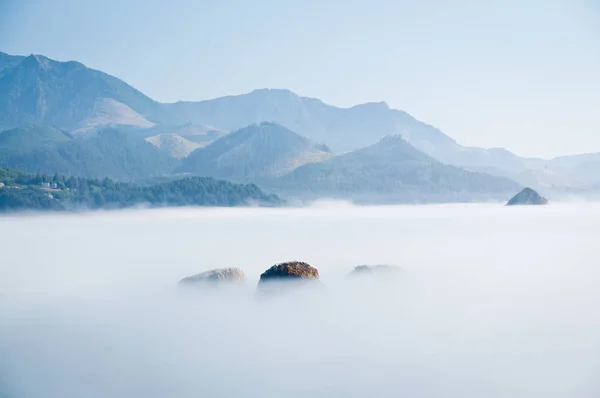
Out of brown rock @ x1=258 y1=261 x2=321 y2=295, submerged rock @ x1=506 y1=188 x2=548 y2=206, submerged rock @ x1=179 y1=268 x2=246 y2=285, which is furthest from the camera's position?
submerged rock @ x1=506 y1=188 x2=548 y2=206

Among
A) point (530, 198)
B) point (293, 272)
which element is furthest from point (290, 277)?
point (530, 198)

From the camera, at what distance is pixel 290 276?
30219 mm

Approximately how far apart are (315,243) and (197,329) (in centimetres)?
4064

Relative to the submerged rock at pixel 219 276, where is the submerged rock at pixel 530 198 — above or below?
above

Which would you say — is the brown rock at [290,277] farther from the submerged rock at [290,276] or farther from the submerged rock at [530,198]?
the submerged rock at [530,198]

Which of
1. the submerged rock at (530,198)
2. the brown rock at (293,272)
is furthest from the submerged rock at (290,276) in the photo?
the submerged rock at (530,198)

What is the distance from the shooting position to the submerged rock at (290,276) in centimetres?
2988

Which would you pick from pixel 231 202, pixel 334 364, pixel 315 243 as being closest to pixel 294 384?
pixel 334 364

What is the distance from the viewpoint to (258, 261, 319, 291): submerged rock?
29.9 meters

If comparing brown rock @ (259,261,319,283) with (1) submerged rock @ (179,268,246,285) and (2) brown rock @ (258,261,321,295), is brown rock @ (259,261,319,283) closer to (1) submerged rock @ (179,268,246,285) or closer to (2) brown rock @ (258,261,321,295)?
(2) brown rock @ (258,261,321,295)

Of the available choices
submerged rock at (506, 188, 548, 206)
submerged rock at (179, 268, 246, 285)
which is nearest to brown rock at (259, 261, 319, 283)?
submerged rock at (179, 268, 246, 285)

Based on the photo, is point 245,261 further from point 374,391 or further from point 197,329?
point 374,391

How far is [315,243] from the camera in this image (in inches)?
2667

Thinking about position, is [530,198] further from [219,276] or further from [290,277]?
[290,277]
